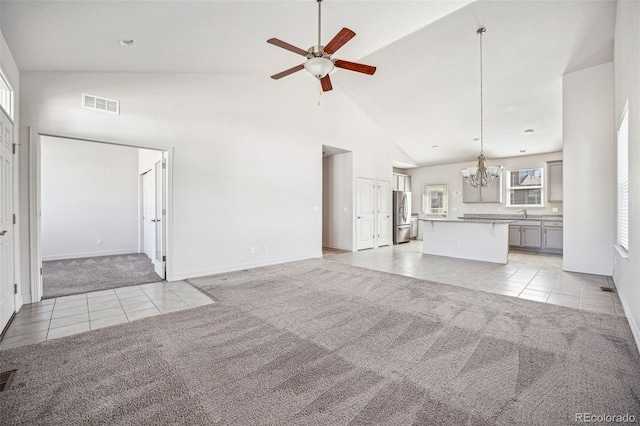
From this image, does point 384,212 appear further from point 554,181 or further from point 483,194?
point 554,181

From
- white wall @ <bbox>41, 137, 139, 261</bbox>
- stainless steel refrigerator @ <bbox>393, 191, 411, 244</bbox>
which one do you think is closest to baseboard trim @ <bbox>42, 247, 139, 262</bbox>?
white wall @ <bbox>41, 137, 139, 261</bbox>

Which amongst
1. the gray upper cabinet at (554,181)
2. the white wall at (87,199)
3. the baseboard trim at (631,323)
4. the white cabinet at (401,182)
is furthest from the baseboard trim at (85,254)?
the gray upper cabinet at (554,181)

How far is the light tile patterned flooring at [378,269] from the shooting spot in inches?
116

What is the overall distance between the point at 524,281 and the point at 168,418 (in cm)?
498

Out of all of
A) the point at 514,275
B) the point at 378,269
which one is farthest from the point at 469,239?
the point at 378,269

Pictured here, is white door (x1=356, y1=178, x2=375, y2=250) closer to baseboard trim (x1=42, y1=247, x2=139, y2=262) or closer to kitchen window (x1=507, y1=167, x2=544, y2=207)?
kitchen window (x1=507, y1=167, x2=544, y2=207)

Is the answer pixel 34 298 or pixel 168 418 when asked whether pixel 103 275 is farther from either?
pixel 168 418

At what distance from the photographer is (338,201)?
7.90 m

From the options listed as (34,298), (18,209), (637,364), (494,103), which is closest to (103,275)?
(34,298)

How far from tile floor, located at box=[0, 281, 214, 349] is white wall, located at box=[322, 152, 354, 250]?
4.42 metres

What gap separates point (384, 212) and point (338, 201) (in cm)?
160

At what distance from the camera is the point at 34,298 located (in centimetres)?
355

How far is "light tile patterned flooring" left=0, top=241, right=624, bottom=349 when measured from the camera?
2.94 metres

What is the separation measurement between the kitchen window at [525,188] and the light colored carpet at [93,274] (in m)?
9.27
